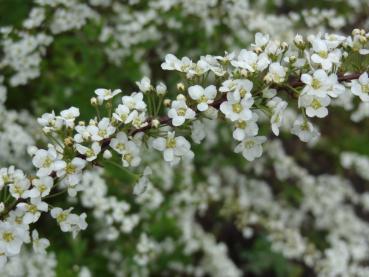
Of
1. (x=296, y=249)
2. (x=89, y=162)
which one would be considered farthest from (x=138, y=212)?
(x=89, y=162)

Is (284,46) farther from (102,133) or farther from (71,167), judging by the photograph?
(71,167)

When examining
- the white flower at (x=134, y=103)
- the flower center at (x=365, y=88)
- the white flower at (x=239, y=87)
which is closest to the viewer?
the white flower at (x=239, y=87)

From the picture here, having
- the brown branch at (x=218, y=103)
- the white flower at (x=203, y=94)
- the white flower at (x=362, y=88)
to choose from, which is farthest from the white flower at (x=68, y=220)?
the white flower at (x=362, y=88)

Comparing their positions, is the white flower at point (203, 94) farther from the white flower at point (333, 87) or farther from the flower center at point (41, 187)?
the flower center at point (41, 187)

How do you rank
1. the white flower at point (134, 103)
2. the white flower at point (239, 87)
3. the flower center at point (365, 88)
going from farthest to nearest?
the white flower at point (134, 103) → the flower center at point (365, 88) → the white flower at point (239, 87)

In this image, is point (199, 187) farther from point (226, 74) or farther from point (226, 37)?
point (226, 74)

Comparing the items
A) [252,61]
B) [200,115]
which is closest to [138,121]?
[200,115]

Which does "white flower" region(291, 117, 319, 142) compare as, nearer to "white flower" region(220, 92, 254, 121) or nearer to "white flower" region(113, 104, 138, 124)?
"white flower" region(220, 92, 254, 121)
